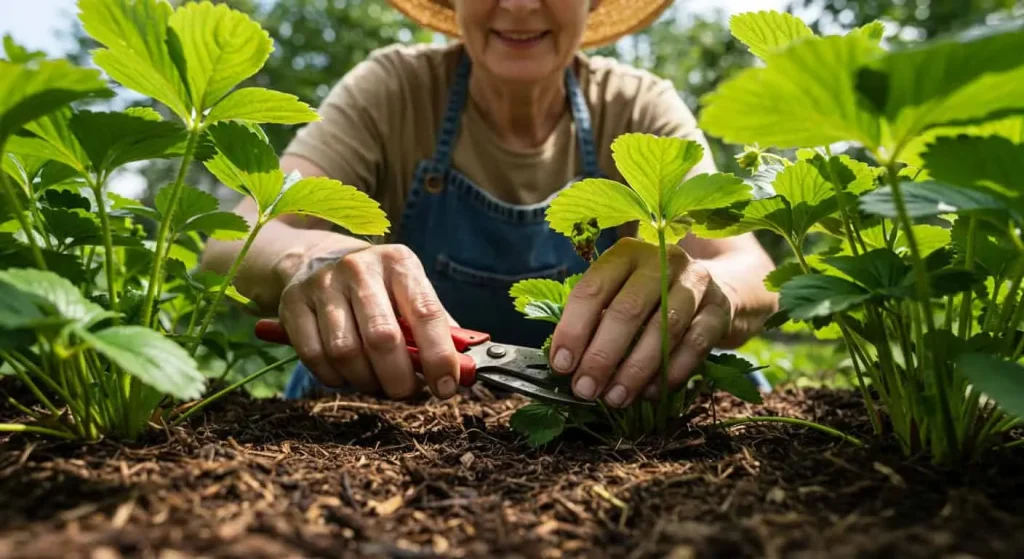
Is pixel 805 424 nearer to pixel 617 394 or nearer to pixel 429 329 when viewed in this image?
pixel 617 394

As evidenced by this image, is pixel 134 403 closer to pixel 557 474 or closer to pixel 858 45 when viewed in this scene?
pixel 557 474

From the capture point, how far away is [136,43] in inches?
32.6

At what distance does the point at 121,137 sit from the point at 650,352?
2.32 feet

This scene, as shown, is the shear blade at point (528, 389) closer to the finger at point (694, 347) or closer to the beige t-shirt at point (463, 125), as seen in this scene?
the finger at point (694, 347)

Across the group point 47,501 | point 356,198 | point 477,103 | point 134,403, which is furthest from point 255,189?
point 477,103

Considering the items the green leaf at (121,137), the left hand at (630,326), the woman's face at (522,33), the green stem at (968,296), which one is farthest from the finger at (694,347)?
the woman's face at (522,33)

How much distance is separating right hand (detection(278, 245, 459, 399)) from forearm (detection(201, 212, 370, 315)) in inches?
5.5

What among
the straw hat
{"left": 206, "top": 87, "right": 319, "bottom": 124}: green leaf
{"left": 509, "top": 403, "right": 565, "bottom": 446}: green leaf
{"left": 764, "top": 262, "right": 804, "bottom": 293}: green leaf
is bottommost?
{"left": 509, "top": 403, "right": 565, "bottom": 446}: green leaf

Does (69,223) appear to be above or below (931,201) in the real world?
below

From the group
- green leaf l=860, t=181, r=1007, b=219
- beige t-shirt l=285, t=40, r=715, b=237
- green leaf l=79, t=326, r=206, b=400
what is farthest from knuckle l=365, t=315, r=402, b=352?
beige t-shirt l=285, t=40, r=715, b=237

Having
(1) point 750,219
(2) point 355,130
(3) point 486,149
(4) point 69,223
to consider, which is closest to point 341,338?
(4) point 69,223

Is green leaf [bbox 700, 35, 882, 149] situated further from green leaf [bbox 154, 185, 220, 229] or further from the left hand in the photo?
green leaf [bbox 154, 185, 220, 229]

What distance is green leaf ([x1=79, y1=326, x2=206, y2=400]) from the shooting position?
65 cm

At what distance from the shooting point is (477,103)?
2.25 m
